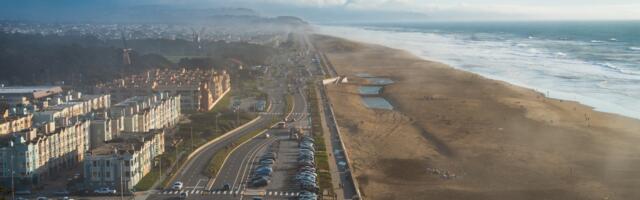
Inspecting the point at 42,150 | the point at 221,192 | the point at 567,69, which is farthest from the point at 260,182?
the point at 567,69

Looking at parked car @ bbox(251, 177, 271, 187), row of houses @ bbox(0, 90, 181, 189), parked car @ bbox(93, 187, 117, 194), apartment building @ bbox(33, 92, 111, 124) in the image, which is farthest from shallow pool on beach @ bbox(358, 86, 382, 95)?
parked car @ bbox(93, 187, 117, 194)

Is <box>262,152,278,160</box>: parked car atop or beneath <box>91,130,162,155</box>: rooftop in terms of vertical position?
beneath

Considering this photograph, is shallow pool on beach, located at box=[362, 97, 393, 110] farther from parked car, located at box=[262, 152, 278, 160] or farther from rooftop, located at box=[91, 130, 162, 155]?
rooftop, located at box=[91, 130, 162, 155]

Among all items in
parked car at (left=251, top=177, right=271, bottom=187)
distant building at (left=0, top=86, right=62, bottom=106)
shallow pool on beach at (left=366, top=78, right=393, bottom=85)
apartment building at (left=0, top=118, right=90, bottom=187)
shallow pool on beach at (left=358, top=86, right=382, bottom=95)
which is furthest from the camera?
shallow pool on beach at (left=366, top=78, right=393, bottom=85)

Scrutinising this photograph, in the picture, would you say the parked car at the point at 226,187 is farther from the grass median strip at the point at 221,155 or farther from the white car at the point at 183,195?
the grass median strip at the point at 221,155

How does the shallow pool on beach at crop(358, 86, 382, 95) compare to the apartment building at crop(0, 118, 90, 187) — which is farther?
the shallow pool on beach at crop(358, 86, 382, 95)

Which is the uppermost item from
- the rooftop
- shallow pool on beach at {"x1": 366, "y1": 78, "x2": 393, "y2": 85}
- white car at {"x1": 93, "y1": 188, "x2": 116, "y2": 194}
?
the rooftop
